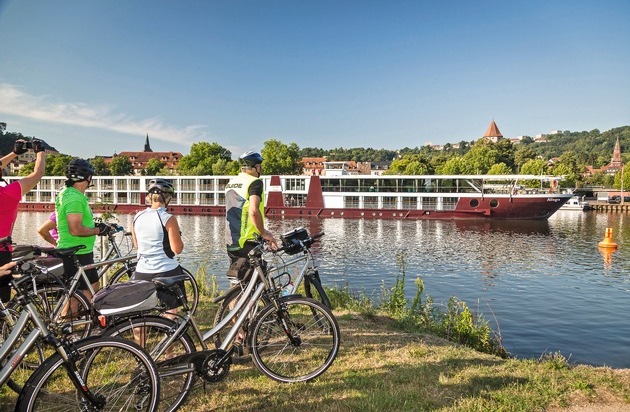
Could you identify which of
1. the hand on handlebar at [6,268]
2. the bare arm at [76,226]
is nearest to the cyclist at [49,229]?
the bare arm at [76,226]

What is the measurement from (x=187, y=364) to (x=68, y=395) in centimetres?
90

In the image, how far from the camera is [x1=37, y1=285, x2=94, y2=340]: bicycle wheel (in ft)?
15.0

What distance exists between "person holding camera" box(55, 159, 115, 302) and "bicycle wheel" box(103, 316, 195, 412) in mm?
1786

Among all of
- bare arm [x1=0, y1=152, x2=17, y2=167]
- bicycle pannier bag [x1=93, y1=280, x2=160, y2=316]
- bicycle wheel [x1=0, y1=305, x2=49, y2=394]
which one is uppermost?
bare arm [x1=0, y1=152, x2=17, y2=167]

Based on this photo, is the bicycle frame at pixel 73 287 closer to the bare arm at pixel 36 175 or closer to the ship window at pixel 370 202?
the bare arm at pixel 36 175

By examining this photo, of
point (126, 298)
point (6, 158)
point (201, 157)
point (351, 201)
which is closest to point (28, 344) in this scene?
point (126, 298)

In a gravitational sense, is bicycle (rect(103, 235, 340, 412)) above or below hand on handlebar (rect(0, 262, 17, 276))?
below

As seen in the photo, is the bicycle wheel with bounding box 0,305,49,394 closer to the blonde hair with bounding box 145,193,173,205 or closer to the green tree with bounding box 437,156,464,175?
the blonde hair with bounding box 145,193,173,205

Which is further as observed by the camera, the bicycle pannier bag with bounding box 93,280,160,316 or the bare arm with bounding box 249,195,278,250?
the bare arm with bounding box 249,195,278,250

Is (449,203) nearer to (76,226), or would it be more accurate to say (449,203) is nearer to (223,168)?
(76,226)

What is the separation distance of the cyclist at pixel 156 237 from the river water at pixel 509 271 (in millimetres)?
8102

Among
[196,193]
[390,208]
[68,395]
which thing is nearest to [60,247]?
[68,395]

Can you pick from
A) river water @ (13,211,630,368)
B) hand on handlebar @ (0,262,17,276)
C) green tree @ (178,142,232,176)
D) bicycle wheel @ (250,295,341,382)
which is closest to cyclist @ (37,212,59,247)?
hand on handlebar @ (0,262,17,276)

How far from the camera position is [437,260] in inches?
922
